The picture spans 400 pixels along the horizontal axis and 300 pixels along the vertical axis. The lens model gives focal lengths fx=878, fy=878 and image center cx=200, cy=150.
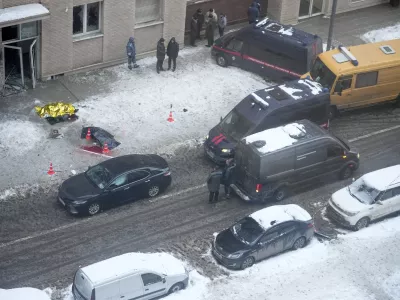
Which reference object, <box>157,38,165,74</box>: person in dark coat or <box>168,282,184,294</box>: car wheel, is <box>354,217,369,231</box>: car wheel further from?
<box>157,38,165,74</box>: person in dark coat

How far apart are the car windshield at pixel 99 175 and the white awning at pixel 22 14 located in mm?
7141

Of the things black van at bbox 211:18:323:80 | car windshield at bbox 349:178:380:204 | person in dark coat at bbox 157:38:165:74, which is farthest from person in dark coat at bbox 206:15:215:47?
car windshield at bbox 349:178:380:204

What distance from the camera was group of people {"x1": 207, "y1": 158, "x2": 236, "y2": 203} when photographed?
29812 millimetres

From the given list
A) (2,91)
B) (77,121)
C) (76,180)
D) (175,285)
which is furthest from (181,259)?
(2,91)

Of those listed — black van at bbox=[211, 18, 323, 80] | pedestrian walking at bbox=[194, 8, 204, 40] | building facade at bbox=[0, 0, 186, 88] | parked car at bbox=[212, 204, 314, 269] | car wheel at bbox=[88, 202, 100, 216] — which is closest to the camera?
parked car at bbox=[212, 204, 314, 269]

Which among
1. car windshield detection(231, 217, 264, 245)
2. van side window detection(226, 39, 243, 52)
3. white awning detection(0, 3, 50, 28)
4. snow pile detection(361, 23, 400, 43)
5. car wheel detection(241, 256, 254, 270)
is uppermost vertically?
white awning detection(0, 3, 50, 28)

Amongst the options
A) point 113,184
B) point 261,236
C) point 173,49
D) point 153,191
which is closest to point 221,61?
point 173,49

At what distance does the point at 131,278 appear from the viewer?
81.9ft

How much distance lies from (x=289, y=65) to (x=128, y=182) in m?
11.2

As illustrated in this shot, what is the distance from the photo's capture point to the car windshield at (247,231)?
89.8 feet

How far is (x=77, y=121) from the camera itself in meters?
34.1

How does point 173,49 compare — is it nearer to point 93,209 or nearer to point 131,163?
point 131,163

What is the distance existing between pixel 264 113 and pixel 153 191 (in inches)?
199

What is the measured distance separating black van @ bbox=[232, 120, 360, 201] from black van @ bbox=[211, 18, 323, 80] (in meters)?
6.37
